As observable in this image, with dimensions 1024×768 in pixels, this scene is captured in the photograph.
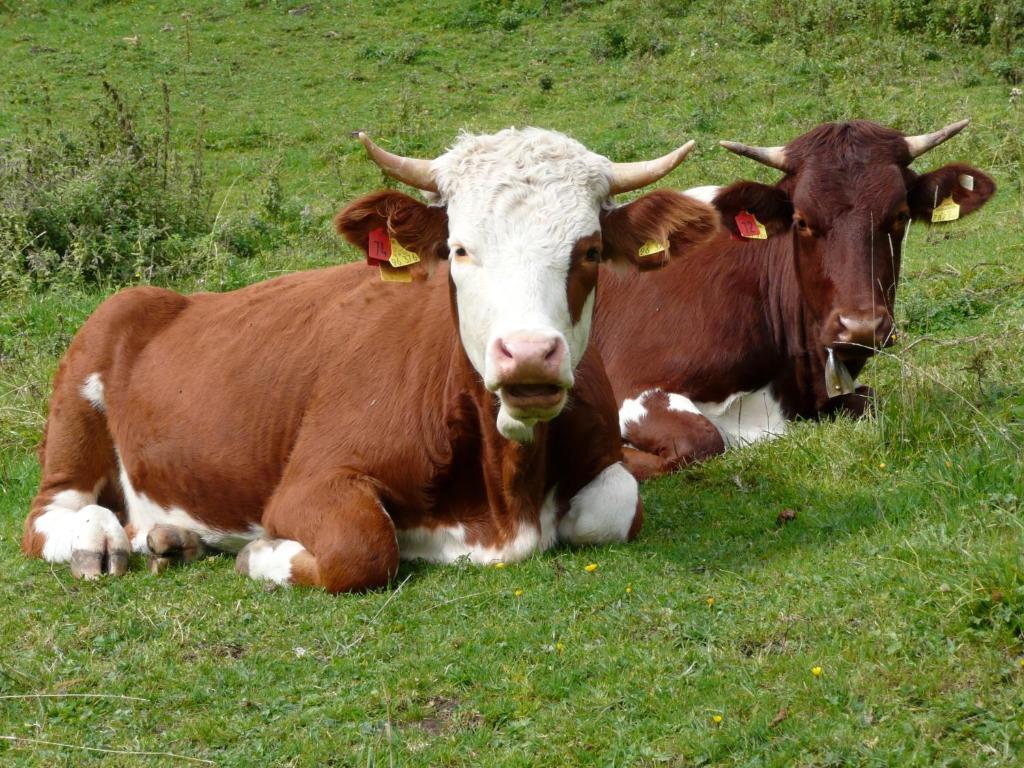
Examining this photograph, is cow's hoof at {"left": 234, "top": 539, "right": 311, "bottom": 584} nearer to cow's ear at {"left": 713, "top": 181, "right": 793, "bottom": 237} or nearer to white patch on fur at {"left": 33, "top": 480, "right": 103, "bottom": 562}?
white patch on fur at {"left": 33, "top": 480, "right": 103, "bottom": 562}

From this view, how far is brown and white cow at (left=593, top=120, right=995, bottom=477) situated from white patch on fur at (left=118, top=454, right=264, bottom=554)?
250cm

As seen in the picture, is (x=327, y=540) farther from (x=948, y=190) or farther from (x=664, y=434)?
(x=948, y=190)

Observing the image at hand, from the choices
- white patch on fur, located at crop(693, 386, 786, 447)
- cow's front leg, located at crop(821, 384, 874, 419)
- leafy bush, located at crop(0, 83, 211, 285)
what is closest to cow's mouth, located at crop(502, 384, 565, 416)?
white patch on fur, located at crop(693, 386, 786, 447)

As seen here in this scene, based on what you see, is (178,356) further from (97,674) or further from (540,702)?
(540,702)

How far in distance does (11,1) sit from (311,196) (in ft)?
45.9

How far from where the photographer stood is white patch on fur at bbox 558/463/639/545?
639 cm

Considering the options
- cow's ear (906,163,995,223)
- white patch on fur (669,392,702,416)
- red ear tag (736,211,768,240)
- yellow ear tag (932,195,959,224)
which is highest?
cow's ear (906,163,995,223)

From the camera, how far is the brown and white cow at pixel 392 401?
5.78 m

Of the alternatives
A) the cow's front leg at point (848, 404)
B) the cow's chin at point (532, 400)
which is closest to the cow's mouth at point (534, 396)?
the cow's chin at point (532, 400)

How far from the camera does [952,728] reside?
13.1 ft

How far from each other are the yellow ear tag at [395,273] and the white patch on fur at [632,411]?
2.56 m

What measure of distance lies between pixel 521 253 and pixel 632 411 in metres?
3.25

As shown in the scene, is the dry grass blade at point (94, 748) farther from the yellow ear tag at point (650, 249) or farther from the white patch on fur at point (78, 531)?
the yellow ear tag at point (650, 249)

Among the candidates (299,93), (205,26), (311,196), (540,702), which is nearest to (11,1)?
(205,26)
